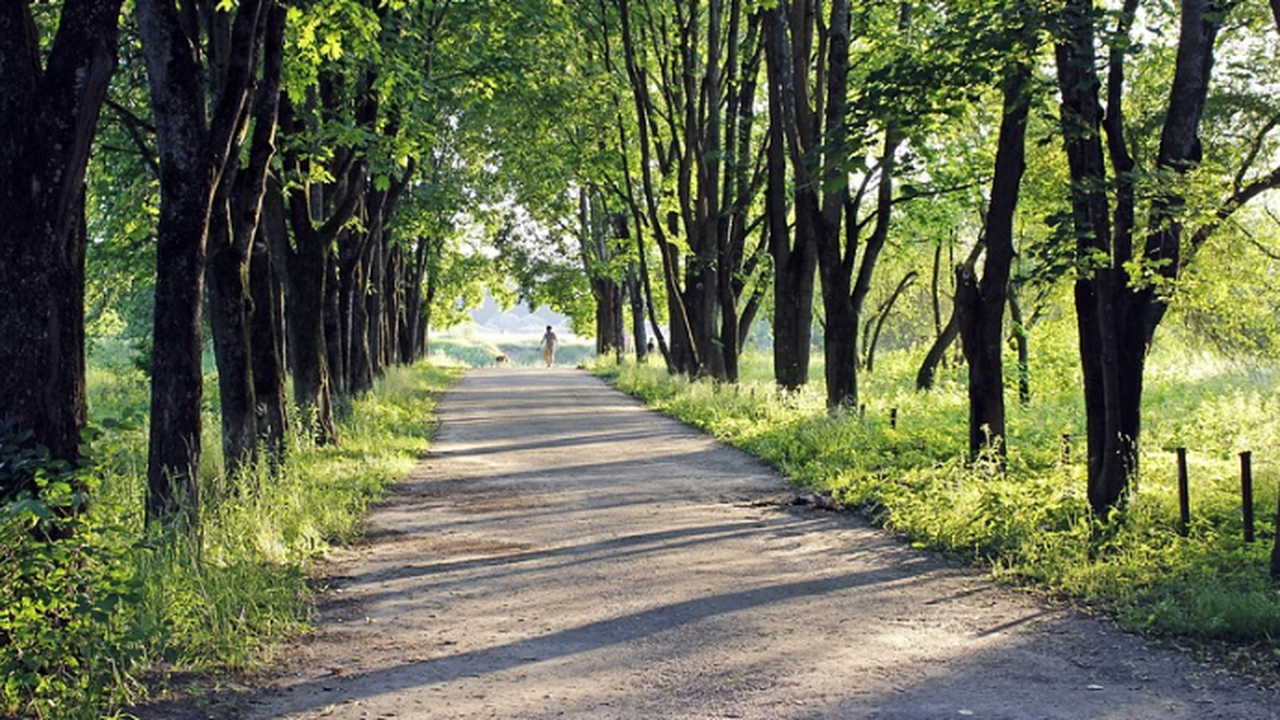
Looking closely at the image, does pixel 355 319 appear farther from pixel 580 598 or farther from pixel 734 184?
pixel 580 598

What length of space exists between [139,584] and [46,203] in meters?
2.03

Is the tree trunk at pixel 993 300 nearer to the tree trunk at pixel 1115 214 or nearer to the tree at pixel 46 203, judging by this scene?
the tree trunk at pixel 1115 214

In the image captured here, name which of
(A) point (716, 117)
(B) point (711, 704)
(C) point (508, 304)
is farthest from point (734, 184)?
(C) point (508, 304)

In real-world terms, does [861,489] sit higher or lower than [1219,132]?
lower

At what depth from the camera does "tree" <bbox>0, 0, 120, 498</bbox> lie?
582cm

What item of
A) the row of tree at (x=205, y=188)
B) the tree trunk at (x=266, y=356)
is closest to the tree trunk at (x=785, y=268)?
the row of tree at (x=205, y=188)

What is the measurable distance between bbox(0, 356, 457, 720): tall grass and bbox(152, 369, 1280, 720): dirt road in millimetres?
355

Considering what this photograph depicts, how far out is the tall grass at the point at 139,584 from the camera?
197 inches

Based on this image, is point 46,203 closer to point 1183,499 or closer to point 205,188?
point 205,188

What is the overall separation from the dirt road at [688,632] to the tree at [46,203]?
1.86m

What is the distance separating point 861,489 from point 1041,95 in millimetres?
4022

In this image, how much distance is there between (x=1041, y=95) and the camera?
984cm

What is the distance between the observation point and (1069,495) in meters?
9.91

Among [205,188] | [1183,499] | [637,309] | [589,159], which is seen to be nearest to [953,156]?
[589,159]
